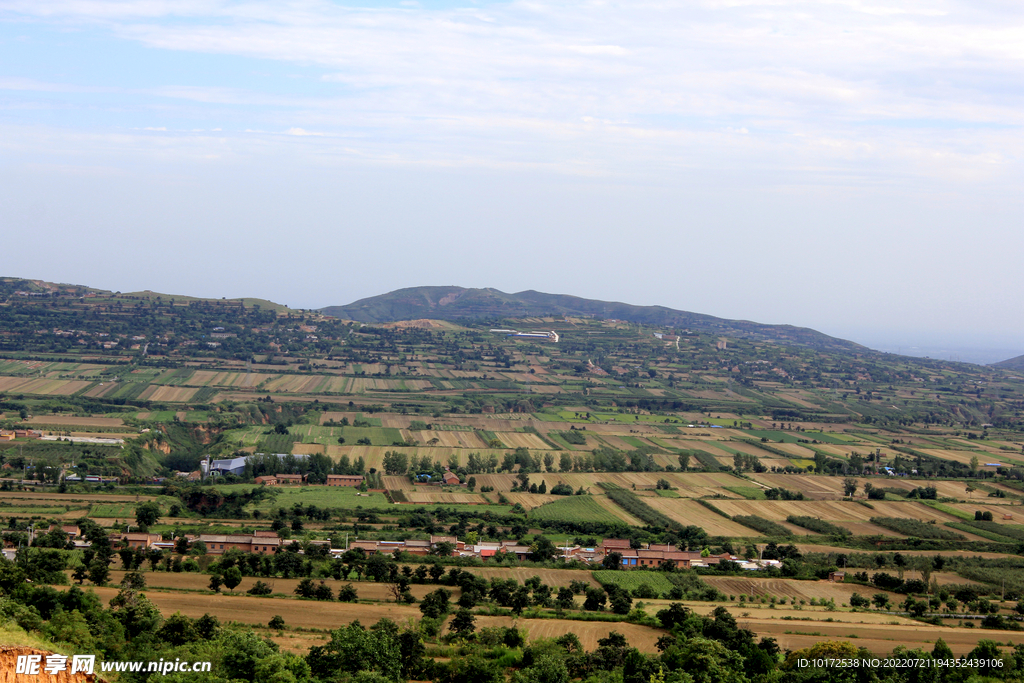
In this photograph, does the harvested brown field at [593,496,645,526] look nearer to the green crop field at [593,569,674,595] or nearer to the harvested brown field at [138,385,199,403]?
the green crop field at [593,569,674,595]

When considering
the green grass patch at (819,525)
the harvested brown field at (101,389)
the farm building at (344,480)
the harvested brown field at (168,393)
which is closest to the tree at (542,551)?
the green grass patch at (819,525)

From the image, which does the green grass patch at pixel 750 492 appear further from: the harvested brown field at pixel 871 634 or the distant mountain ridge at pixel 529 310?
the distant mountain ridge at pixel 529 310

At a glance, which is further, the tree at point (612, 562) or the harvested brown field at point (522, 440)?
the harvested brown field at point (522, 440)

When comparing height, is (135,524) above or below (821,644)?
below

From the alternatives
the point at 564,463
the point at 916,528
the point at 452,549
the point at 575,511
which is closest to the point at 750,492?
the point at 916,528

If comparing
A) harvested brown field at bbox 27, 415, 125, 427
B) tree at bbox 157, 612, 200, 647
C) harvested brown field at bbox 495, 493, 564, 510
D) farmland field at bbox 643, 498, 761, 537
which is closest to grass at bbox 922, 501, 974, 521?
farmland field at bbox 643, 498, 761, 537

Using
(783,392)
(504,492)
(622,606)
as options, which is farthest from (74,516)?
(783,392)

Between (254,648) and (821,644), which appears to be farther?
(821,644)

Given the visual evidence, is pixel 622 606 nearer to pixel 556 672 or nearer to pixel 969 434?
pixel 556 672
